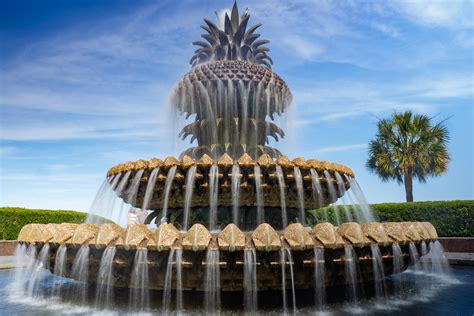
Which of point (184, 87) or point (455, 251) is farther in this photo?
point (455, 251)

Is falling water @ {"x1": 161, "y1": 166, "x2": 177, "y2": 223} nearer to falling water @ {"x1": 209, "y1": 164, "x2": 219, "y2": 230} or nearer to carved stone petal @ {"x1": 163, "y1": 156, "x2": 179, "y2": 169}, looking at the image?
carved stone petal @ {"x1": 163, "y1": 156, "x2": 179, "y2": 169}

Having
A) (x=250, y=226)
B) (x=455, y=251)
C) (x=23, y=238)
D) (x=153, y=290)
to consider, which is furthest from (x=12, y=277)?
(x=455, y=251)

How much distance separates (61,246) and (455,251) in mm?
17525

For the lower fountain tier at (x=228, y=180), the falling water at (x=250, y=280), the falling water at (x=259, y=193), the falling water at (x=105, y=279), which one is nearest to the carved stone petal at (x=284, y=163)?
the lower fountain tier at (x=228, y=180)

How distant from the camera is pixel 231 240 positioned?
481cm

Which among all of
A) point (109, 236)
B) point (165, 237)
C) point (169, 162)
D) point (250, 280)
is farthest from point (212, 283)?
point (169, 162)

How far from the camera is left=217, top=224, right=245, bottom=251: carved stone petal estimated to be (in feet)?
15.6

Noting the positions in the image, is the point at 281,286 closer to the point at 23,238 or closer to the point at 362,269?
the point at 362,269

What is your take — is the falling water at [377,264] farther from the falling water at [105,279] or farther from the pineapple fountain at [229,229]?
the falling water at [105,279]

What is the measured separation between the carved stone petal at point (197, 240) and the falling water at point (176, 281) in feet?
0.55

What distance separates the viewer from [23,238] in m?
6.39

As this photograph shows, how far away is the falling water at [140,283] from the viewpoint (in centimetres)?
504

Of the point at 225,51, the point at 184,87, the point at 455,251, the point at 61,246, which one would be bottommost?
the point at 455,251

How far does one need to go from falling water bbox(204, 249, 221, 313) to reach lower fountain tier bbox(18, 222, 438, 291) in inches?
2.8
